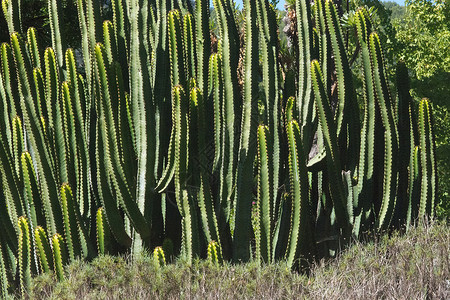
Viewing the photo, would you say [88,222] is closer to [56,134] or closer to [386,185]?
[56,134]

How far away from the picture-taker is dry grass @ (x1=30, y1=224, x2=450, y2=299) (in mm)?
4180

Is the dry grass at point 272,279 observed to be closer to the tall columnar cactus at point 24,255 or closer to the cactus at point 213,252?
the cactus at point 213,252

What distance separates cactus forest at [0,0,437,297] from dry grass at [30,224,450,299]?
28cm

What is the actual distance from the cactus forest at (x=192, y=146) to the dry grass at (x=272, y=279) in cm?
28

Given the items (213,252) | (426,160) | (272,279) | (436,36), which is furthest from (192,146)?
(436,36)

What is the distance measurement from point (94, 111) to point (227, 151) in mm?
1131

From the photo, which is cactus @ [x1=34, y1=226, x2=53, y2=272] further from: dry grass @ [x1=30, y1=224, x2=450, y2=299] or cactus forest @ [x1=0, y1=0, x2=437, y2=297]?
dry grass @ [x1=30, y1=224, x2=450, y2=299]

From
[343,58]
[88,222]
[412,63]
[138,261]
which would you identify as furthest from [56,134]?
[412,63]

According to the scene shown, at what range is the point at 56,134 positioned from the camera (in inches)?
209

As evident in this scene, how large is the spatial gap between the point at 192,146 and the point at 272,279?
125 centimetres

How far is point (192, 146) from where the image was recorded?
5.08 metres

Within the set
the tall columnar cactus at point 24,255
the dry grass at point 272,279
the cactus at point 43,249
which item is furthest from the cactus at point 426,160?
the tall columnar cactus at point 24,255

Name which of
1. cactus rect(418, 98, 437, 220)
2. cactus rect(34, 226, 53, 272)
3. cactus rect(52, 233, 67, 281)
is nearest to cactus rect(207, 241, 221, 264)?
cactus rect(52, 233, 67, 281)

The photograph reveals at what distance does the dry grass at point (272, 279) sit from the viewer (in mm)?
4180
